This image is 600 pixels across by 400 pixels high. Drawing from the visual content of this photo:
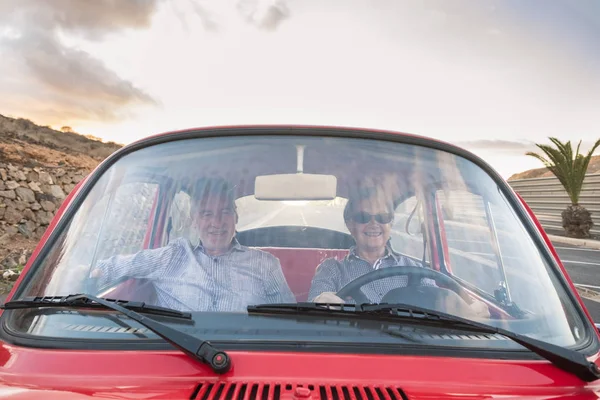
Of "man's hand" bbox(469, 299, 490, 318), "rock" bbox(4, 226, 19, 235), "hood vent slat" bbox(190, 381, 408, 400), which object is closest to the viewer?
"hood vent slat" bbox(190, 381, 408, 400)

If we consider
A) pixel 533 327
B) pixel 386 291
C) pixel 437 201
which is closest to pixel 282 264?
pixel 386 291

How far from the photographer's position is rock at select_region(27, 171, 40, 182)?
15.5 meters

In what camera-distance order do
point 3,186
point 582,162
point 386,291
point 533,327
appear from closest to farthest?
point 533,327 → point 386,291 → point 3,186 → point 582,162

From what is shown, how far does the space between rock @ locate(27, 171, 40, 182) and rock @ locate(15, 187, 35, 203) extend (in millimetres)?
496

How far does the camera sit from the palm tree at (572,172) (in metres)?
18.3

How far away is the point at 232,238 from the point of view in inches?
79.7

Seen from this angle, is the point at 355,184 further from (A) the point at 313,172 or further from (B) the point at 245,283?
(B) the point at 245,283

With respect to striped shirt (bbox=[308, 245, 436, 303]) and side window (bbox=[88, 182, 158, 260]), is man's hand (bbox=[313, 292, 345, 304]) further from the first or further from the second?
side window (bbox=[88, 182, 158, 260])

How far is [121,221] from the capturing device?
6.19ft

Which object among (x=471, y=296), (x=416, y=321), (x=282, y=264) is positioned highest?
(x=282, y=264)

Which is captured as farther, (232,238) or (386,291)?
(232,238)

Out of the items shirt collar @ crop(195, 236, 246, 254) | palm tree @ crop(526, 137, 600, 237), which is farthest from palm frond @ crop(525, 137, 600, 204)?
shirt collar @ crop(195, 236, 246, 254)

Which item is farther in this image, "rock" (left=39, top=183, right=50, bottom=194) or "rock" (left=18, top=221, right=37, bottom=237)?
"rock" (left=39, top=183, right=50, bottom=194)

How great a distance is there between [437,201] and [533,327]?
676 millimetres
